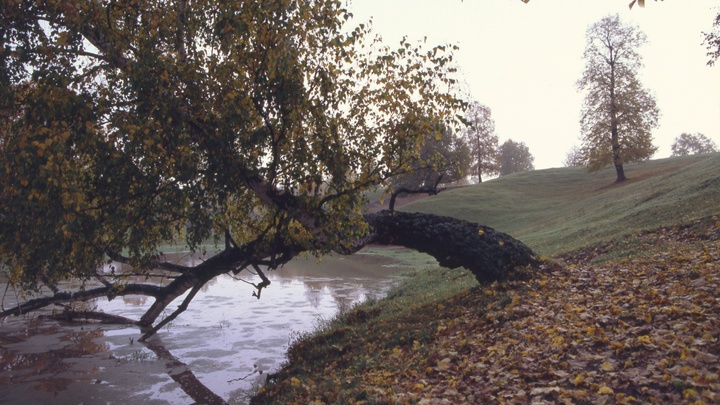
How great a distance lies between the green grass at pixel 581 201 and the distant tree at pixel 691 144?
2698 inches

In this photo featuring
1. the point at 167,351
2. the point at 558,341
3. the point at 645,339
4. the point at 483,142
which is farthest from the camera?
the point at 483,142

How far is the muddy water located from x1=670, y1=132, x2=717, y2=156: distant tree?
124 m

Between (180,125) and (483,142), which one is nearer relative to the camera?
(180,125)

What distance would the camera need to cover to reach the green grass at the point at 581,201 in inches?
824

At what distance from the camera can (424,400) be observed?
6016mm

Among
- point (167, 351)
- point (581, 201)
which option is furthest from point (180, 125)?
point (581, 201)

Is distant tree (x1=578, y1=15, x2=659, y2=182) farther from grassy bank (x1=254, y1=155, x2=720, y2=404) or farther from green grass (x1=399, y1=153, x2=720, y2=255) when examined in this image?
grassy bank (x1=254, y1=155, x2=720, y2=404)

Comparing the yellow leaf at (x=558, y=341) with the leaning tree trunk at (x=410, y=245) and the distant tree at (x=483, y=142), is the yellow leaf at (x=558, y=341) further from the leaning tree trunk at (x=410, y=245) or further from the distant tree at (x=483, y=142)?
the distant tree at (x=483, y=142)

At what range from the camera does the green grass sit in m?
20.9

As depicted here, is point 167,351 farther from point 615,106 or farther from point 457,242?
point 615,106

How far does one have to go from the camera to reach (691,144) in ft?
402

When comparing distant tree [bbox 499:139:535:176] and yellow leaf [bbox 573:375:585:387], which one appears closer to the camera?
yellow leaf [bbox 573:375:585:387]

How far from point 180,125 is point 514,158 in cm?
9852

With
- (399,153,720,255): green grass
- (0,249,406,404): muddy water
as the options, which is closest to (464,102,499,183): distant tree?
(399,153,720,255): green grass
